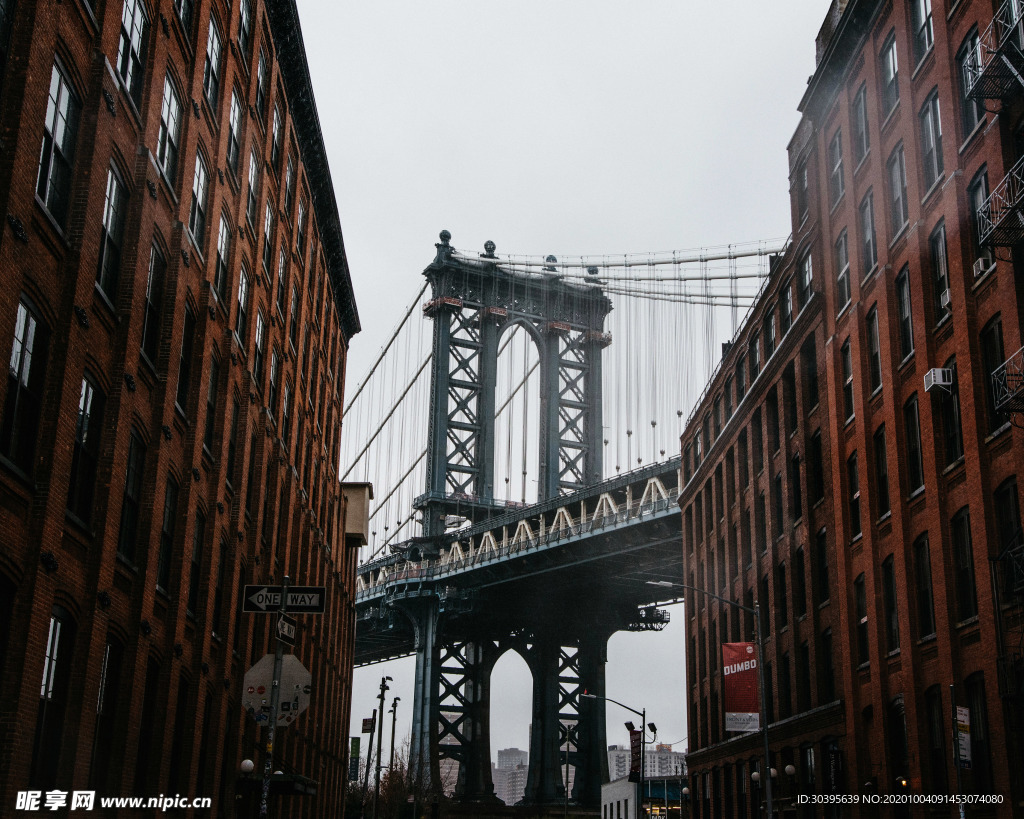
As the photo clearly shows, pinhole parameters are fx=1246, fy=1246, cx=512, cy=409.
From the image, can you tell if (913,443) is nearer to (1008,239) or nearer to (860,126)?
(1008,239)

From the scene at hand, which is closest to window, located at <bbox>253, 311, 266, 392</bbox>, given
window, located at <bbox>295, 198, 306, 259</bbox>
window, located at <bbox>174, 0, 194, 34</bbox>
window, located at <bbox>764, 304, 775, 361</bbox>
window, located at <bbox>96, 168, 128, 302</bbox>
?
window, located at <bbox>295, 198, 306, 259</bbox>

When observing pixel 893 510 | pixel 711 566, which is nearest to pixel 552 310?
pixel 711 566

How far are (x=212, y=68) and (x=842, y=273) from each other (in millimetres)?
19802

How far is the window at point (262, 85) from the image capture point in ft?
122

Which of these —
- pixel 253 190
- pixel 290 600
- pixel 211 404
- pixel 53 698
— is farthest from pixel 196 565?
pixel 253 190

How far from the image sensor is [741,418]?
49.2 meters

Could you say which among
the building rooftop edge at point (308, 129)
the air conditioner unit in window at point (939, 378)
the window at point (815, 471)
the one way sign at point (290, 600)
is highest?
the building rooftop edge at point (308, 129)

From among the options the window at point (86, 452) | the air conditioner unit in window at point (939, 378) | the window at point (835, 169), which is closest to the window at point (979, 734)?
the air conditioner unit in window at point (939, 378)

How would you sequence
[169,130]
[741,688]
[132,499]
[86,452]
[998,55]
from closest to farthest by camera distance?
[86,452] → [132,499] → [998,55] → [169,130] → [741,688]

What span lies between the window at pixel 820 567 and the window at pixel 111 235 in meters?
24.1

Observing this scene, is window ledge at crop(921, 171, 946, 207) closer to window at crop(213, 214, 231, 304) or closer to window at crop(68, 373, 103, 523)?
window at crop(213, 214, 231, 304)

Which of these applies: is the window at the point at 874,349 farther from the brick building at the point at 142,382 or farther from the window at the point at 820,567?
the brick building at the point at 142,382

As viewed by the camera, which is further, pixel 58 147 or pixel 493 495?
pixel 493 495

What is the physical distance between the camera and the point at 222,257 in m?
31.8
